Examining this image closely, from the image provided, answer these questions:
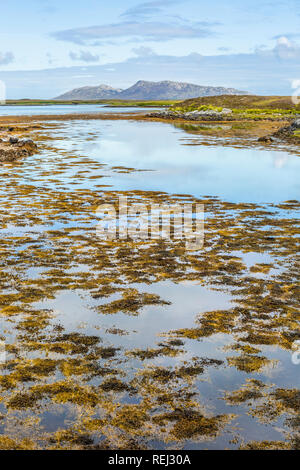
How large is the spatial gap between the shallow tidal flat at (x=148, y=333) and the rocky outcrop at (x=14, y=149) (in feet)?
50.9

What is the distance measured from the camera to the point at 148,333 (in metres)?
8.29

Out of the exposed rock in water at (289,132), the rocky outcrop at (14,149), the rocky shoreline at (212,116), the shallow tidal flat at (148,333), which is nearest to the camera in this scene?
the shallow tidal flat at (148,333)

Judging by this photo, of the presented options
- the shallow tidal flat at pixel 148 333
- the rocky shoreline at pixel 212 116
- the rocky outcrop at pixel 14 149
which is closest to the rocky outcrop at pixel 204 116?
the rocky shoreline at pixel 212 116

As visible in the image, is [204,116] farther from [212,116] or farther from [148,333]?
[148,333]

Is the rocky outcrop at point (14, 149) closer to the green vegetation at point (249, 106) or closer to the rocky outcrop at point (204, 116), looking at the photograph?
the rocky outcrop at point (204, 116)

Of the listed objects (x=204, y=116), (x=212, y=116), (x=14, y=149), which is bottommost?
(x=14, y=149)

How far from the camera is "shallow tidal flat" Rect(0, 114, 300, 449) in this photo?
586cm

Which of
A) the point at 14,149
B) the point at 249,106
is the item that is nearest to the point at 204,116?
the point at 249,106

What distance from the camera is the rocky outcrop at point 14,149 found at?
33.1 meters

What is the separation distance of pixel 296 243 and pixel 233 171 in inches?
646

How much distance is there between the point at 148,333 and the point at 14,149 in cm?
3114

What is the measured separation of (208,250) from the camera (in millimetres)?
13250

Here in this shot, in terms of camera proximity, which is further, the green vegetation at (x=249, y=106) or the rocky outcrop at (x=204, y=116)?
the green vegetation at (x=249, y=106)
